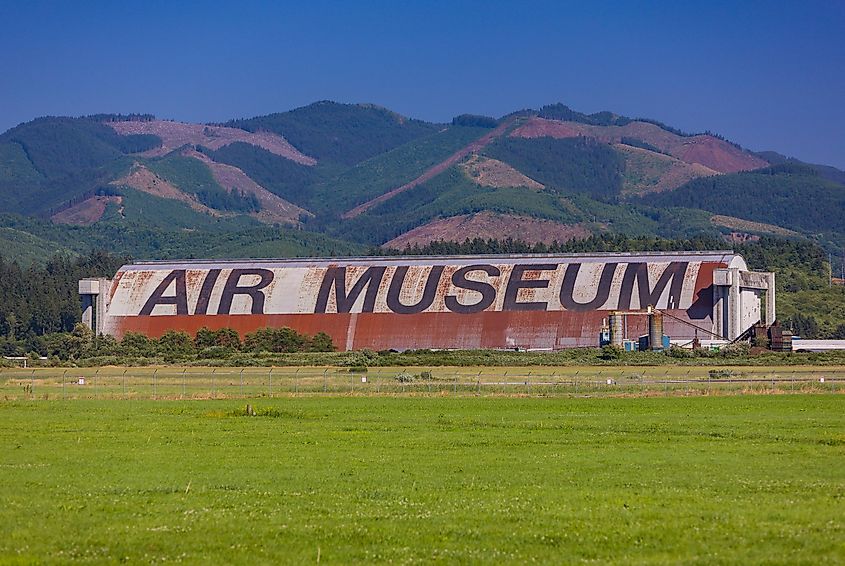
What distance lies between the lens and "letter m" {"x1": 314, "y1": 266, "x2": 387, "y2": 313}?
332ft

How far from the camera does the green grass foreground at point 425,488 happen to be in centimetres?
A: 2111

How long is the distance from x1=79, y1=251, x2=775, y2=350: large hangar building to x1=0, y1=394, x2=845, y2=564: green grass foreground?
49.2 metres

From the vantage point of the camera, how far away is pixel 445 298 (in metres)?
99.9

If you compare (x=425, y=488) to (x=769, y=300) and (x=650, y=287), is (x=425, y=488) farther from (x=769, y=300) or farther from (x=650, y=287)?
(x=769, y=300)

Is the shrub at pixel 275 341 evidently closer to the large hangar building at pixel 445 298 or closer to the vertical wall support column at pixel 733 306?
the large hangar building at pixel 445 298

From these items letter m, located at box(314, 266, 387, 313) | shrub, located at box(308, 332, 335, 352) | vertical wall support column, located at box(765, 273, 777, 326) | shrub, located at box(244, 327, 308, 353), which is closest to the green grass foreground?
shrub, located at box(308, 332, 335, 352)

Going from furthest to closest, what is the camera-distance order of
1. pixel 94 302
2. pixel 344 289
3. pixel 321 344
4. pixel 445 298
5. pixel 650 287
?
1. pixel 94 302
2. pixel 344 289
3. pixel 445 298
4. pixel 650 287
5. pixel 321 344

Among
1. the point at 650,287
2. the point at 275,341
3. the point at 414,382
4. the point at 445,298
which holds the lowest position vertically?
the point at 414,382

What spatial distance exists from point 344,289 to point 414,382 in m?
38.3

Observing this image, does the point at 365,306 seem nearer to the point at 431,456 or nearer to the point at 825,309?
the point at 825,309

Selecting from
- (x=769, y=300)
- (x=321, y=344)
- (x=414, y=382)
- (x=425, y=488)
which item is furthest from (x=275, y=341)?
(x=425, y=488)

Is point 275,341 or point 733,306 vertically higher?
point 733,306

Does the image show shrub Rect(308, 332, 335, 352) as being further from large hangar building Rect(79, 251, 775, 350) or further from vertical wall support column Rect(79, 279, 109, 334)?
vertical wall support column Rect(79, 279, 109, 334)

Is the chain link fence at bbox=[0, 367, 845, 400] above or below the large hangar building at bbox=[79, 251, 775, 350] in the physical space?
below
